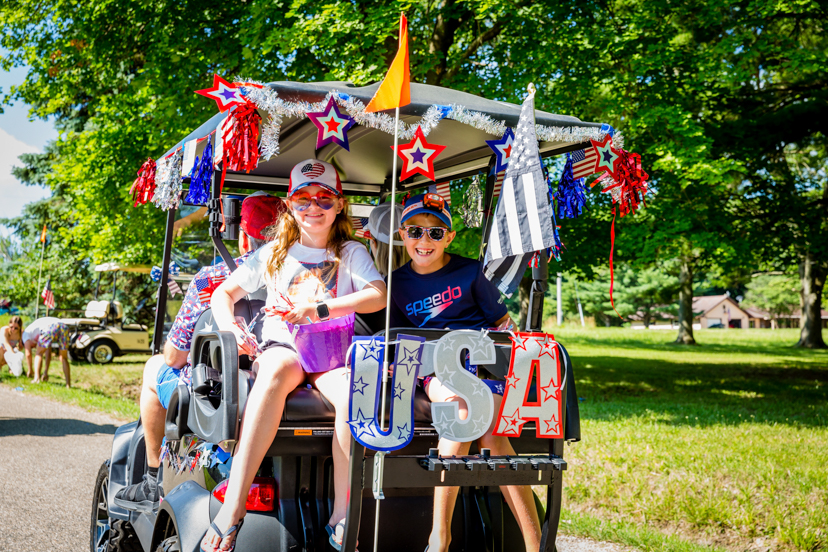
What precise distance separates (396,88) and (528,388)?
1180 mm

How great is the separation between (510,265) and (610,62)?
7768mm

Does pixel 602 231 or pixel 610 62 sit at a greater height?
pixel 610 62

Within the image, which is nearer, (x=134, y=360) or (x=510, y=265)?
(x=510, y=265)

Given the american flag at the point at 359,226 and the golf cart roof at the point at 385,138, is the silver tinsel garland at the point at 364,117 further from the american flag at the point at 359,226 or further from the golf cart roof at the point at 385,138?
the american flag at the point at 359,226

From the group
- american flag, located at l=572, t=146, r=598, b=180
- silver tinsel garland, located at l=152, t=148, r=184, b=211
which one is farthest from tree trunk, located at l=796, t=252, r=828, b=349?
silver tinsel garland, located at l=152, t=148, r=184, b=211

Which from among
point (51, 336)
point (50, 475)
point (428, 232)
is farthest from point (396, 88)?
point (51, 336)

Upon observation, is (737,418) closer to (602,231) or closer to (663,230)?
(663,230)

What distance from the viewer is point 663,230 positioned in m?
10.2

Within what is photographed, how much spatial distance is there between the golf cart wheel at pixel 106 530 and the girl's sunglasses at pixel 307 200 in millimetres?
2086

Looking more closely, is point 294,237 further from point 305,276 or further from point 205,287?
point 205,287

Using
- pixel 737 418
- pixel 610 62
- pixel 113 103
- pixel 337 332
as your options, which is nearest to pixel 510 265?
pixel 337 332

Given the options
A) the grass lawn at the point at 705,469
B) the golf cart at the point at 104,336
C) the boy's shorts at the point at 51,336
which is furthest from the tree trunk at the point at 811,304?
the boy's shorts at the point at 51,336

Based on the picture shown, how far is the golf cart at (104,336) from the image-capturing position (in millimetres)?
17625

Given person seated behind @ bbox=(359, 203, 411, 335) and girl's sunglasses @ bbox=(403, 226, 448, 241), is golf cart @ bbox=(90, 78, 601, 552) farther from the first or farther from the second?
girl's sunglasses @ bbox=(403, 226, 448, 241)
